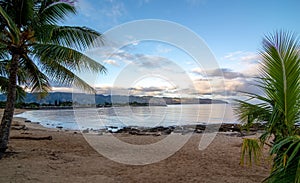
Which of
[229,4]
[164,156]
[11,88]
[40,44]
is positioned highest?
[229,4]

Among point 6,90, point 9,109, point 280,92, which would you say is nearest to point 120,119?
point 6,90

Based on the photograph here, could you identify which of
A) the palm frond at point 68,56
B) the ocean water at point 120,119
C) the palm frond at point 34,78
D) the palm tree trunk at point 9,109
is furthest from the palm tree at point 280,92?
the palm frond at point 34,78

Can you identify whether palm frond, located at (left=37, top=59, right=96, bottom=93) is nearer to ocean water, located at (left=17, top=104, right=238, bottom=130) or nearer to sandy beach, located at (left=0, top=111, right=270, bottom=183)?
sandy beach, located at (left=0, top=111, right=270, bottom=183)

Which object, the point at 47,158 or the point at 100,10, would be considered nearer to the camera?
the point at 47,158

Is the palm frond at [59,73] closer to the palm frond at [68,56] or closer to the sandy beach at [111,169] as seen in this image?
the palm frond at [68,56]

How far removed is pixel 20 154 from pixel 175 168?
469 centimetres

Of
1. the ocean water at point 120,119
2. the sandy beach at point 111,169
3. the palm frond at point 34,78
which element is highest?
the palm frond at point 34,78

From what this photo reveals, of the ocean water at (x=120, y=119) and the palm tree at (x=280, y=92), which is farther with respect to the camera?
the ocean water at (x=120, y=119)

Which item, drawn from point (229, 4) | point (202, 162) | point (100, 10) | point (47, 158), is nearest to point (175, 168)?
point (202, 162)

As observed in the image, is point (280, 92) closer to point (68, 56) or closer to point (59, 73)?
point (68, 56)

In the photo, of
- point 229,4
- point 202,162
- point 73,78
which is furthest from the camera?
point 229,4

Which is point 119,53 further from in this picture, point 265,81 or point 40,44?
point 265,81

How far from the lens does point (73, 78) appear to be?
8336 millimetres

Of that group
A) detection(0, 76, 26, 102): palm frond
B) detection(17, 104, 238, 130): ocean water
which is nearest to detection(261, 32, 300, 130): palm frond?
detection(17, 104, 238, 130): ocean water
